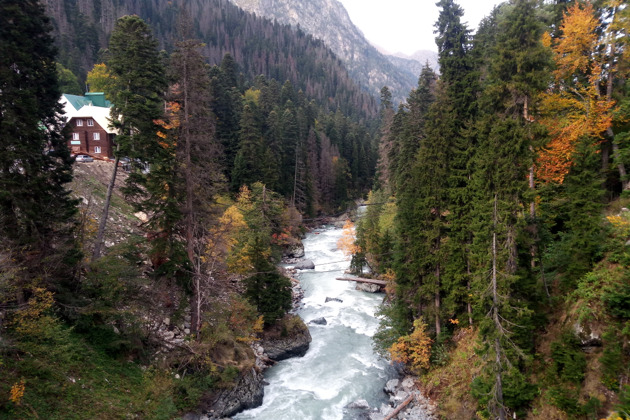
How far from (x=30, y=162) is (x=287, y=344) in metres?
17.4

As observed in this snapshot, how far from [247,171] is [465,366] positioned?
119 ft

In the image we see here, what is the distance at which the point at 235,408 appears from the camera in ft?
53.9

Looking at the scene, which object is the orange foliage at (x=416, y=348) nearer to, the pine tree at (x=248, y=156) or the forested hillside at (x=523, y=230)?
the forested hillside at (x=523, y=230)

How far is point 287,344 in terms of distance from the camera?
22.4 metres

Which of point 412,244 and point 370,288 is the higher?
point 412,244

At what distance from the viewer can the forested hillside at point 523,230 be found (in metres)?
11.8

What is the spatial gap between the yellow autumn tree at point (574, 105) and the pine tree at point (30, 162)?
68.8 feet

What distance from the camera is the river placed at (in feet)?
57.1

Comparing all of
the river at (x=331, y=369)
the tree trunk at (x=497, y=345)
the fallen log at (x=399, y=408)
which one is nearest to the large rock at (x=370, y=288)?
the river at (x=331, y=369)

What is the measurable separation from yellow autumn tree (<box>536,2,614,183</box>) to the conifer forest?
0.12 meters

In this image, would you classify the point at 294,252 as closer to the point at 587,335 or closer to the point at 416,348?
the point at 416,348

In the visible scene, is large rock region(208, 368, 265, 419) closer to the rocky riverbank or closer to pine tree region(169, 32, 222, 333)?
pine tree region(169, 32, 222, 333)

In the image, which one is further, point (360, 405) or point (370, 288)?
point (370, 288)

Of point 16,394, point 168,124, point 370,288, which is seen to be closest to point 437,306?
point 370,288
